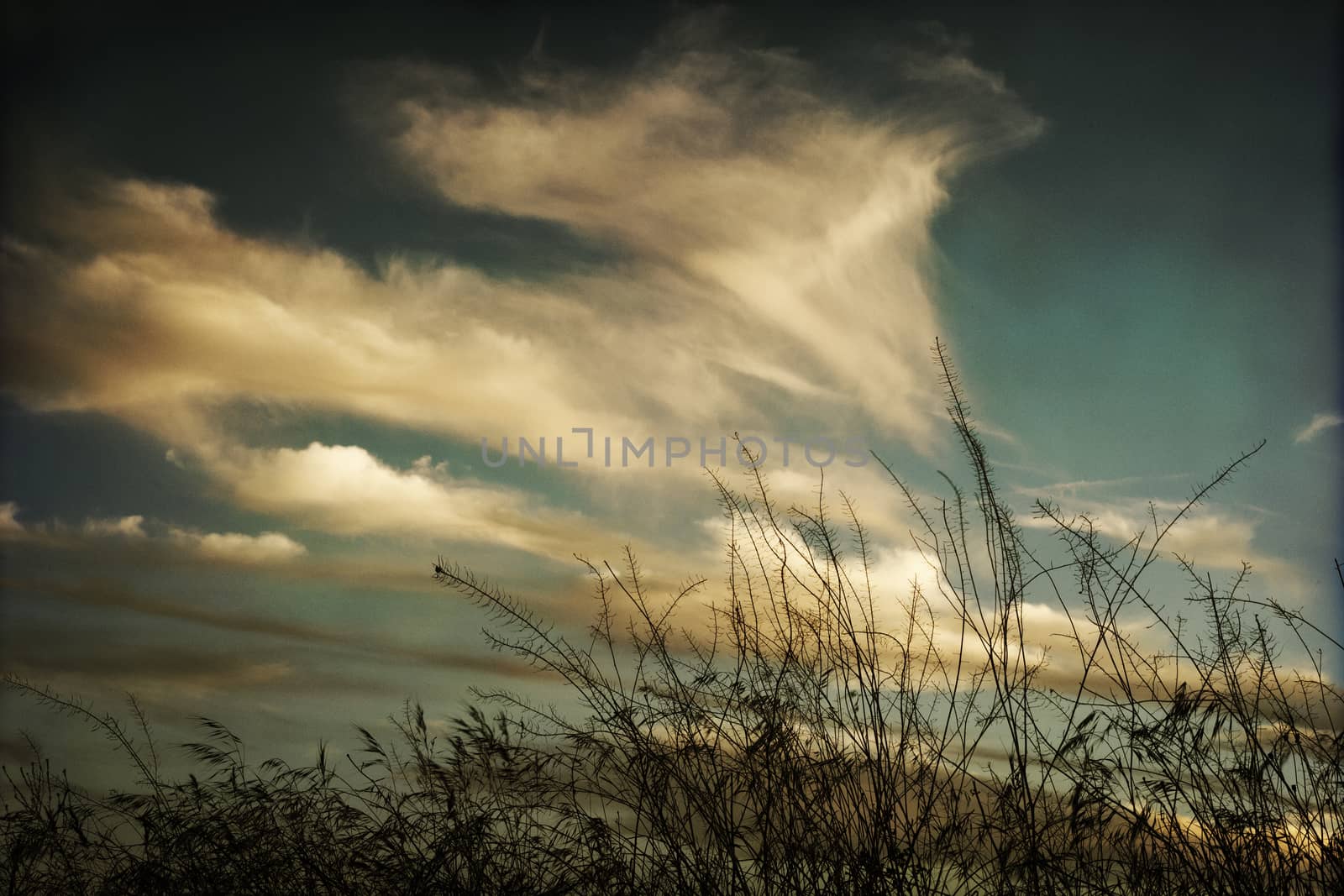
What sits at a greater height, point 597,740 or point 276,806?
point 597,740

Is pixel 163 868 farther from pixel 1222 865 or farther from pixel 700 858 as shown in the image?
pixel 1222 865

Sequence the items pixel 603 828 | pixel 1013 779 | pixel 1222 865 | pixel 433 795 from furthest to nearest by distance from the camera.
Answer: pixel 433 795, pixel 603 828, pixel 1013 779, pixel 1222 865

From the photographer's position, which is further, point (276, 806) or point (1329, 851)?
A: point (276, 806)

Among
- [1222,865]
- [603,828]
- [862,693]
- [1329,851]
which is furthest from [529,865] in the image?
[1329,851]

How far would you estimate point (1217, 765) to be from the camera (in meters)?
3.47

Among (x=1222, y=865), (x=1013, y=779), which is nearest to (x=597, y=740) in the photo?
(x=1013, y=779)

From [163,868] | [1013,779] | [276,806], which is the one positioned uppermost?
[1013,779]

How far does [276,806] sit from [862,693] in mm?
2809

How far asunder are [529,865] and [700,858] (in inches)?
31.9

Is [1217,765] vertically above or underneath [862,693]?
underneath

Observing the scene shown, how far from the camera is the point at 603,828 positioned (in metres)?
3.57

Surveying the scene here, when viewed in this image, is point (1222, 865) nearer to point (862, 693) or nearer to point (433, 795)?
point (862, 693)

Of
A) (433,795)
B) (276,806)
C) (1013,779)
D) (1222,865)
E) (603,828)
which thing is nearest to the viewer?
(1222,865)

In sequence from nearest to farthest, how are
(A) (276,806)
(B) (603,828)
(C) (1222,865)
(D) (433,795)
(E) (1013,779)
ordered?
(C) (1222,865) → (E) (1013,779) → (B) (603,828) → (D) (433,795) → (A) (276,806)
